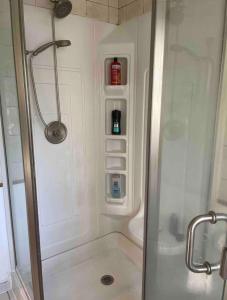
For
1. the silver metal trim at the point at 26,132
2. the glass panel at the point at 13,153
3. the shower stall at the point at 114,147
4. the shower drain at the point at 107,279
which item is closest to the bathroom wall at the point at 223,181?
the shower stall at the point at 114,147

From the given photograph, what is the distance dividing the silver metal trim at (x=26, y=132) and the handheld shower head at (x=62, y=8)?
60 centimetres

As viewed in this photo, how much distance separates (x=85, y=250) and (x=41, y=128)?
108 cm

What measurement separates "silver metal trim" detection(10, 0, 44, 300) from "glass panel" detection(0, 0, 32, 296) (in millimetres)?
129

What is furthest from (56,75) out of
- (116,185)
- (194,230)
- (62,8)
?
(194,230)

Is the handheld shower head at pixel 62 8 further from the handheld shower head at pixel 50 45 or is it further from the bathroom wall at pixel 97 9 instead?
the handheld shower head at pixel 50 45

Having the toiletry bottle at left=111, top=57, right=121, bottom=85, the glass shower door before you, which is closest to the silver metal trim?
the glass shower door

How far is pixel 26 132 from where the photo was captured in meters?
0.95

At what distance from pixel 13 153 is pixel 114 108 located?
2.81 ft

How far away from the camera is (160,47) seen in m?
0.75

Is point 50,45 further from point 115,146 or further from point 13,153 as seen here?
point 115,146

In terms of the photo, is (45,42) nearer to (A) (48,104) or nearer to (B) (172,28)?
(A) (48,104)

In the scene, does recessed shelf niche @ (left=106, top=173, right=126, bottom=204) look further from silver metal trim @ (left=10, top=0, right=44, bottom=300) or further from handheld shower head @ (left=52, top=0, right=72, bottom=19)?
handheld shower head @ (left=52, top=0, right=72, bottom=19)

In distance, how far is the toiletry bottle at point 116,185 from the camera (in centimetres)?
195

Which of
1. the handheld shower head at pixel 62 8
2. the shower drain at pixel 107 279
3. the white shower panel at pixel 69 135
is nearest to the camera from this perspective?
the handheld shower head at pixel 62 8
